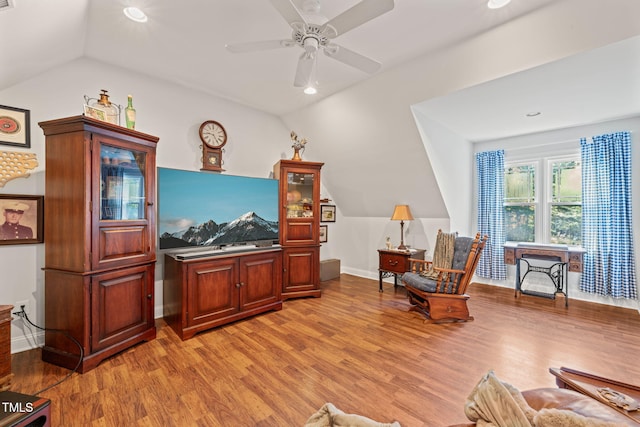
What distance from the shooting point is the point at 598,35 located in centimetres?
198

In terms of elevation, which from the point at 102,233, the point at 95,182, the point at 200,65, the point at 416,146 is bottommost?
the point at 102,233

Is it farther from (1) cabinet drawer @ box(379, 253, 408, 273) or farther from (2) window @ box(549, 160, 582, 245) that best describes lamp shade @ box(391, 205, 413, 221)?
(2) window @ box(549, 160, 582, 245)

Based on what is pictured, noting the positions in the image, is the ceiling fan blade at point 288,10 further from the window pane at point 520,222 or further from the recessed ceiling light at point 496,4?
the window pane at point 520,222

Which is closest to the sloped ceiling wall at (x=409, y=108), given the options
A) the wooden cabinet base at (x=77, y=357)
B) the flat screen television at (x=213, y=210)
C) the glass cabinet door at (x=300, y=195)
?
the glass cabinet door at (x=300, y=195)

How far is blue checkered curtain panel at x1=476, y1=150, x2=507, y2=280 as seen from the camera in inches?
176

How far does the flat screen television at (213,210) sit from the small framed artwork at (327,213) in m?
1.60

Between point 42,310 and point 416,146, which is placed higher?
point 416,146

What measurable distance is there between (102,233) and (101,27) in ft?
5.55

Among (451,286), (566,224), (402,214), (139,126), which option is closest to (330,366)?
(451,286)

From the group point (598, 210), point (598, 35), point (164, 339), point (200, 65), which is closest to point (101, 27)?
point (200, 65)

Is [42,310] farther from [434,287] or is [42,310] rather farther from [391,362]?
[434,287]

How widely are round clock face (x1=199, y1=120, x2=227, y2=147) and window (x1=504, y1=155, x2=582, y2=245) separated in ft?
14.6

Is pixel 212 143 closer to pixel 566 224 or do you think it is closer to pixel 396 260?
pixel 396 260

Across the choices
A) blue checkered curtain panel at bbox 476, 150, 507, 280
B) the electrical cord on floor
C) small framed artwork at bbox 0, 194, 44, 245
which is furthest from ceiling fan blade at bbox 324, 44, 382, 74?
blue checkered curtain panel at bbox 476, 150, 507, 280
